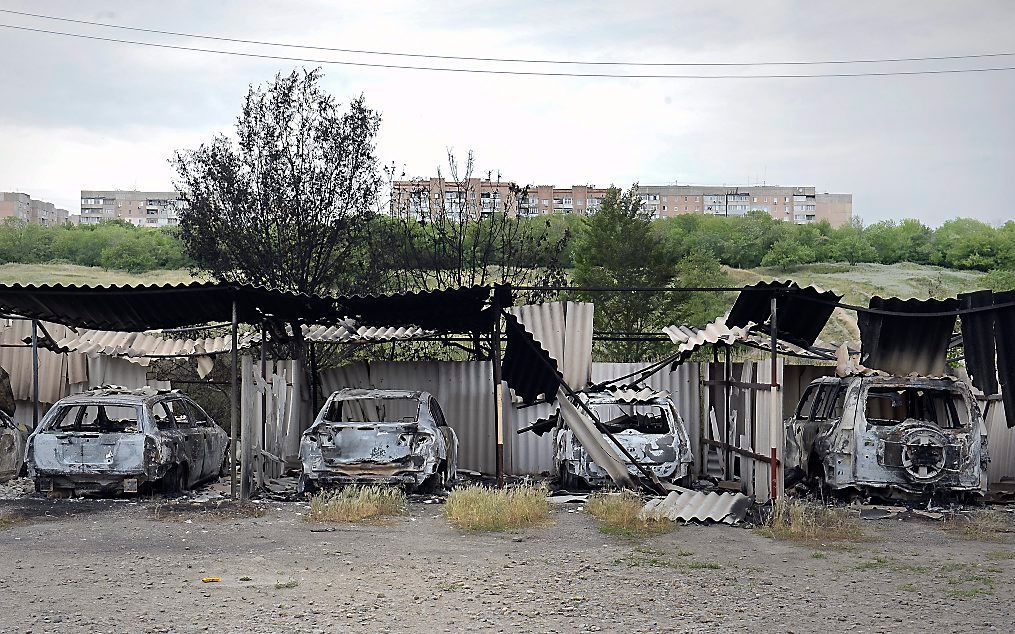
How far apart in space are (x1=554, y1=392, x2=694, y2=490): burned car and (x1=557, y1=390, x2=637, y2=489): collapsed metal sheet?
118mm

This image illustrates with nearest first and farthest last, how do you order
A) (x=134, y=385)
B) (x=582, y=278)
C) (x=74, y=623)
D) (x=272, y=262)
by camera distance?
(x=74, y=623) → (x=134, y=385) → (x=272, y=262) → (x=582, y=278)

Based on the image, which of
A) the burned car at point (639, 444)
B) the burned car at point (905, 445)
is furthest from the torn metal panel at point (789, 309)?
the burned car at point (639, 444)

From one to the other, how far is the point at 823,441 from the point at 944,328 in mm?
2116

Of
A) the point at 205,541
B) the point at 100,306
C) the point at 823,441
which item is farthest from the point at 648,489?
the point at 100,306

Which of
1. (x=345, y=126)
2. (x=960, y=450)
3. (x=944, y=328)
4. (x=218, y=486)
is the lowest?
(x=218, y=486)

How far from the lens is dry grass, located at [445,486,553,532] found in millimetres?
11766

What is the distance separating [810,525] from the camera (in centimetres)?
1120

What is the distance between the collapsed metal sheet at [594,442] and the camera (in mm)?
13820

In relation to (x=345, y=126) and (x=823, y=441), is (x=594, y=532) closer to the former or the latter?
(x=823, y=441)

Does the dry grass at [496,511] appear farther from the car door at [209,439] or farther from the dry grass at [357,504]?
the car door at [209,439]

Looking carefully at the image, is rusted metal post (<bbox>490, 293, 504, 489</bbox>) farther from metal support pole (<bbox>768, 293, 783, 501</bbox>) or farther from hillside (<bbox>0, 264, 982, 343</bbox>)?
A: hillside (<bbox>0, 264, 982, 343</bbox>)

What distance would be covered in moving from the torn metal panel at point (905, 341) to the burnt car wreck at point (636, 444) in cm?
279

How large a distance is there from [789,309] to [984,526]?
341 cm

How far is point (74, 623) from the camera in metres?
7.22
